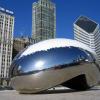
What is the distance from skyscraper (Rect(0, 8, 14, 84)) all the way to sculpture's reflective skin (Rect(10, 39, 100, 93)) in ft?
437

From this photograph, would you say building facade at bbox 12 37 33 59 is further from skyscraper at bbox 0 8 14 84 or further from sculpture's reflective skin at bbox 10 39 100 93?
sculpture's reflective skin at bbox 10 39 100 93

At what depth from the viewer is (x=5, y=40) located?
159m

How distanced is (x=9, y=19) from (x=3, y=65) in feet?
99.3

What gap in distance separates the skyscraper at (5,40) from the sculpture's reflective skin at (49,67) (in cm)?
13335

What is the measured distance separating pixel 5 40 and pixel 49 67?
145793 millimetres

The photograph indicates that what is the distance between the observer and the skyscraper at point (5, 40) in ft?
502

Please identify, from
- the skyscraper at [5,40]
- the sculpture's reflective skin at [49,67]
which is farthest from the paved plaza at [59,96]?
the skyscraper at [5,40]

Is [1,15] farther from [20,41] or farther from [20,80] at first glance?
[20,80]

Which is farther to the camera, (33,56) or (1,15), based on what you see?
(1,15)

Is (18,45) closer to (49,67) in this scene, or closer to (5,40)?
(5,40)

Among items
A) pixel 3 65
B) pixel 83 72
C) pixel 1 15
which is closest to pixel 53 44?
pixel 83 72

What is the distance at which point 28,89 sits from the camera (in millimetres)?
16797

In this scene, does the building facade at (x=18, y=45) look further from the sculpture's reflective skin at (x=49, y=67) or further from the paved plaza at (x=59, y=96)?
the paved plaza at (x=59, y=96)

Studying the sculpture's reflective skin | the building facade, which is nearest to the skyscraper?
the building facade
